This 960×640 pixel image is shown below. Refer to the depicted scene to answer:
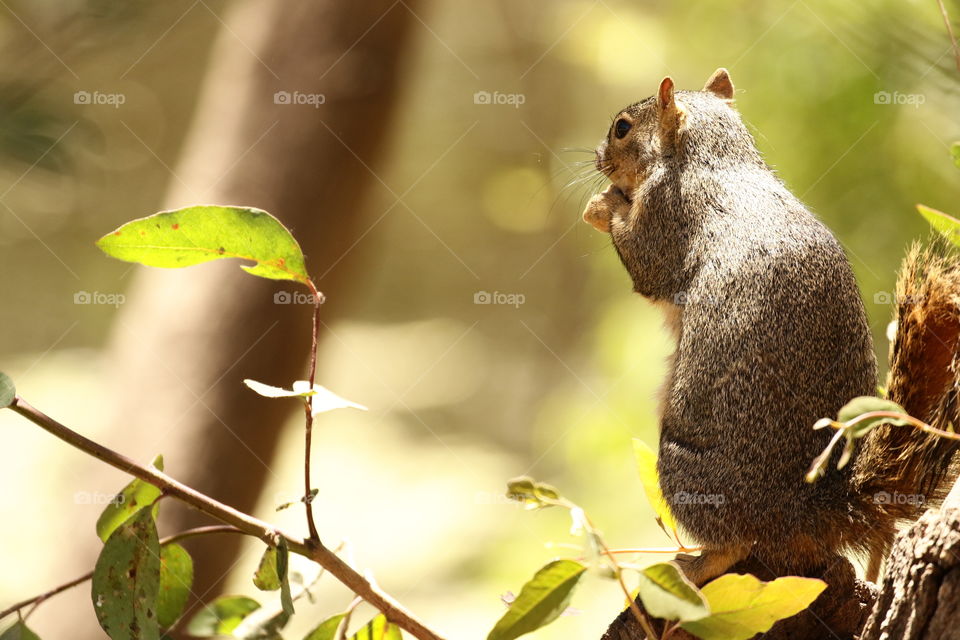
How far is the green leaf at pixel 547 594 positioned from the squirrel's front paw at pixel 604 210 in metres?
0.59

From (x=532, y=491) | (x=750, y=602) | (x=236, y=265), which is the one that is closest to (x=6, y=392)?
(x=532, y=491)

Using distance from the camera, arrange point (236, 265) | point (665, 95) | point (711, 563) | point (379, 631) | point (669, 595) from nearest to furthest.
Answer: point (669, 595) → point (379, 631) → point (711, 563) → point (665, 95) → point (236, 265)

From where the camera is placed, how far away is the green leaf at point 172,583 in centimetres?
79

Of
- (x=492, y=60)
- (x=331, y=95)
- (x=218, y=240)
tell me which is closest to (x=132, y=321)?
(x=331, y=95)

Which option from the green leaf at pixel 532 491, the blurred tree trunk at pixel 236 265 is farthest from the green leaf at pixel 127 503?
the blurred tree trunk at pixel 236 265

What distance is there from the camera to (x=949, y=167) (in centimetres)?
163

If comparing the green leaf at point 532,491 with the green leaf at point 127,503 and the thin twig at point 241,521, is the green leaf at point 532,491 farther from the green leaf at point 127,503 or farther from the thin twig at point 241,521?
the green leaf at point 127,503

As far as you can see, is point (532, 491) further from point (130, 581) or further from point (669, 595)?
point (130, 581)

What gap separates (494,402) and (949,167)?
3.07 meters

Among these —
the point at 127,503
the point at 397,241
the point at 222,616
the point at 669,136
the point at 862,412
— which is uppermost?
the point at 397,241

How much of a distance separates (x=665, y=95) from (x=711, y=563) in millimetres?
512

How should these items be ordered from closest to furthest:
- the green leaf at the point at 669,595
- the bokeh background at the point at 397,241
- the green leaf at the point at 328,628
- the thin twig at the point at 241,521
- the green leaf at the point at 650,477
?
the green leaf at the point at 669,595
the thin twig at the point at 241,521
the green leaf at the point at 328,628
the green leaf at the point at 650,477
the bokeh background at the point at 397,241

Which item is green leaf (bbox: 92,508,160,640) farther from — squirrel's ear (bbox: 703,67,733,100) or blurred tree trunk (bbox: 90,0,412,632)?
blurred tree trunk (bbox: 90,0,412,632)

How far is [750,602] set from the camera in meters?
0.58
